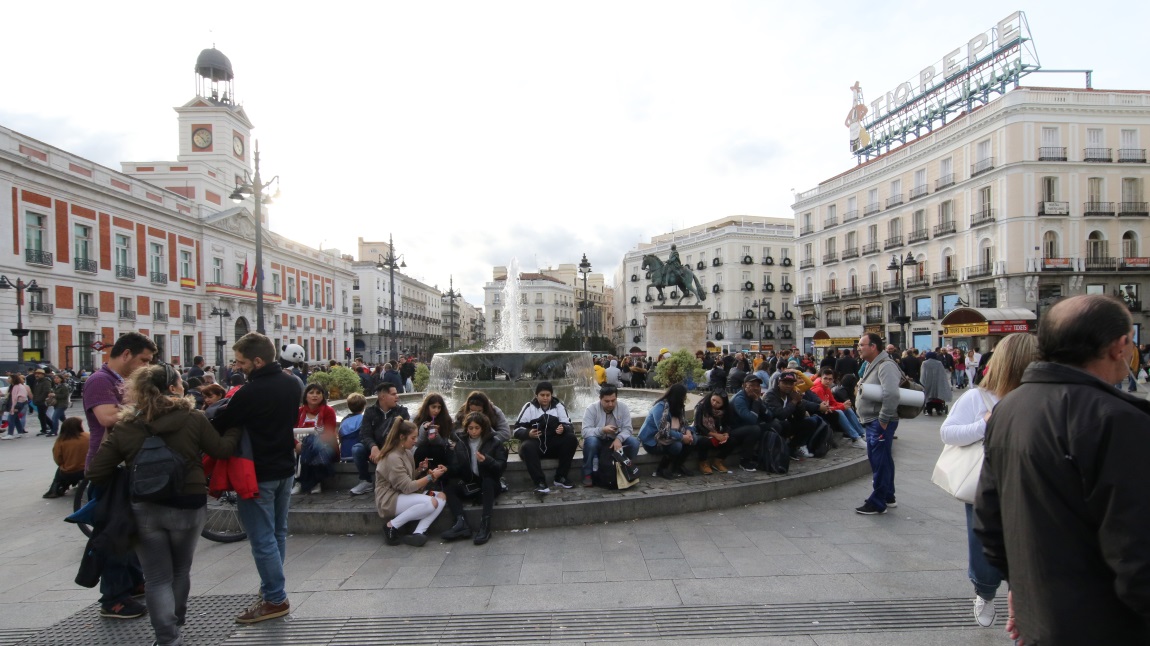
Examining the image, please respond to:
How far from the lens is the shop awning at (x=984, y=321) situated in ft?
84.5

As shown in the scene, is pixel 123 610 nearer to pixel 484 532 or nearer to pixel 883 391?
pixel 484 532

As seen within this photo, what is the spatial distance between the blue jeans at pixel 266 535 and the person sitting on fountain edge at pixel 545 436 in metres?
2.80

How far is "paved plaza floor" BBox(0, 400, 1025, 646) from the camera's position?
12.2 ft

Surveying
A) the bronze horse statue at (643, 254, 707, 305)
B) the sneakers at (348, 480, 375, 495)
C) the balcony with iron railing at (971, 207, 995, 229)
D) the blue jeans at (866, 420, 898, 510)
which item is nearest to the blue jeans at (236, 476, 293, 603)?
the sneakers at (348, 480, 375, 495)

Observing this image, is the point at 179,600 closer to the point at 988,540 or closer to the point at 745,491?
the point at 988,540

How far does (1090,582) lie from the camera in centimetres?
167

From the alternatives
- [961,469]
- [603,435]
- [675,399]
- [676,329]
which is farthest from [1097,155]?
[961,469]

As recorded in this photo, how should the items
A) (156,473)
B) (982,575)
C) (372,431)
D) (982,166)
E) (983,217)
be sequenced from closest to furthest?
(156,473), (982,575), (372,431), (982,166), (983,217)

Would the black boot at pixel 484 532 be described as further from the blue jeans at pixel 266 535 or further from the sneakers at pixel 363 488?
the blue jeans at pixel 266 535

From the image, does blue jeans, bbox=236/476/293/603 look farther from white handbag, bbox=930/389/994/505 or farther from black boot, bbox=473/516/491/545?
white handbag, bbox=930/389/994/505

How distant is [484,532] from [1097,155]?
135 feet

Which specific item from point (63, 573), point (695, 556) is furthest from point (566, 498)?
point (63, 573)

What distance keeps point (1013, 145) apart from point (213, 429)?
3934 centimetres

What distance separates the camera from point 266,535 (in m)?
3.85
